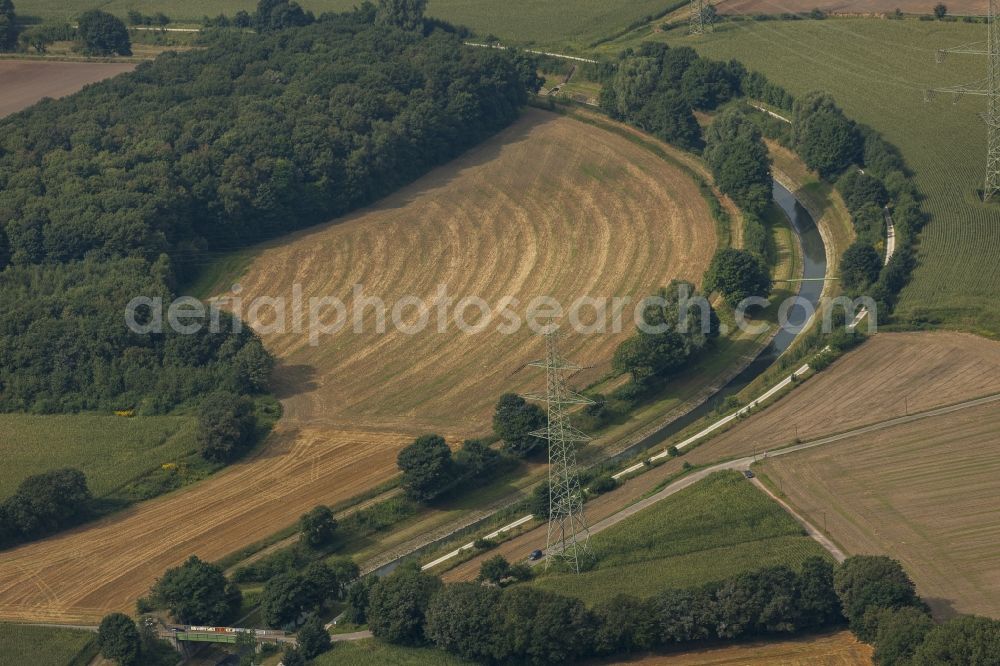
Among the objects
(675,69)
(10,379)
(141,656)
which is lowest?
(141,656)

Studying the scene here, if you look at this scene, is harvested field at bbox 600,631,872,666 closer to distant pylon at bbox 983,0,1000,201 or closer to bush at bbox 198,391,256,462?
bush at bbox 198,391,256,462

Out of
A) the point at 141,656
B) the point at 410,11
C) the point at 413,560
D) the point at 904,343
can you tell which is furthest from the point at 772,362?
the point at 410,11

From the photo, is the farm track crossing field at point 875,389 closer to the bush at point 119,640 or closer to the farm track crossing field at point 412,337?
the farm track crossing field at point 412,337

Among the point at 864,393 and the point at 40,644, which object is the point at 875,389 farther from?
the point at 40,644

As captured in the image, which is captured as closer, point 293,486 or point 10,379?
point 293,486

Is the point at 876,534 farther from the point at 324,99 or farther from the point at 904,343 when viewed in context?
the point at 324,99

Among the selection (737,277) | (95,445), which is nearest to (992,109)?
(737,277)
